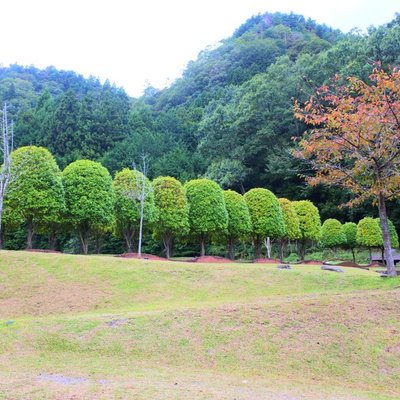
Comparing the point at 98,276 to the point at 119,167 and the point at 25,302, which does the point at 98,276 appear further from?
the point at 119,167

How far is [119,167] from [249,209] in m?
22.4

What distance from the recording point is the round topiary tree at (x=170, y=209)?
103 feet

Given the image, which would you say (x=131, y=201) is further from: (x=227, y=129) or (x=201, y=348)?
(x=227, y=129)

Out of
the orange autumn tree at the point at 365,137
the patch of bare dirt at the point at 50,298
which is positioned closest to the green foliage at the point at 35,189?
the patch of bare dirt at the point at 50,298

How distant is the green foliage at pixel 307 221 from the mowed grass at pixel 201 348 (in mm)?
25254

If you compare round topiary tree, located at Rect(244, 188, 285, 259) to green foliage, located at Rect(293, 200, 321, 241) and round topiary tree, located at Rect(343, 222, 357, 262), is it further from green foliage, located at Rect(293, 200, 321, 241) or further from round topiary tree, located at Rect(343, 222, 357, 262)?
round topiary tree, located at Rect(343, 222, 357, 262)

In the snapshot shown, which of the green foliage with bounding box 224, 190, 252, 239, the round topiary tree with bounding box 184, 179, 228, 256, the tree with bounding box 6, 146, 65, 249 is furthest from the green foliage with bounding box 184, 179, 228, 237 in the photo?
the tree with bounding box 6, 146, 65, 249

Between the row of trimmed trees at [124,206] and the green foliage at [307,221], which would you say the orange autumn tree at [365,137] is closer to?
the row of trimmed trees at [124,206]

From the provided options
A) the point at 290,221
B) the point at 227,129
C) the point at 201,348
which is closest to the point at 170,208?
the point at 290,221

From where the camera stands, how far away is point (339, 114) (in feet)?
49.4

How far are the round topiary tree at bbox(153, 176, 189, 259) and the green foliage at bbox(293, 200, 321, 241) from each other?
1374 cm

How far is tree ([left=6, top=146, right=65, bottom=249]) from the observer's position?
25.8 meters

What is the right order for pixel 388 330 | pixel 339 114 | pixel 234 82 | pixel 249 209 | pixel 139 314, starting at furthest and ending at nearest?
1. pixel 234 82
2. pixel 249 209
3. pixel 339 114
4. pixel 139 314
5. pixel 388 330

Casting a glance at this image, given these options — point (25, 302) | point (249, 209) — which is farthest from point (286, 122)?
point (25, 302)
